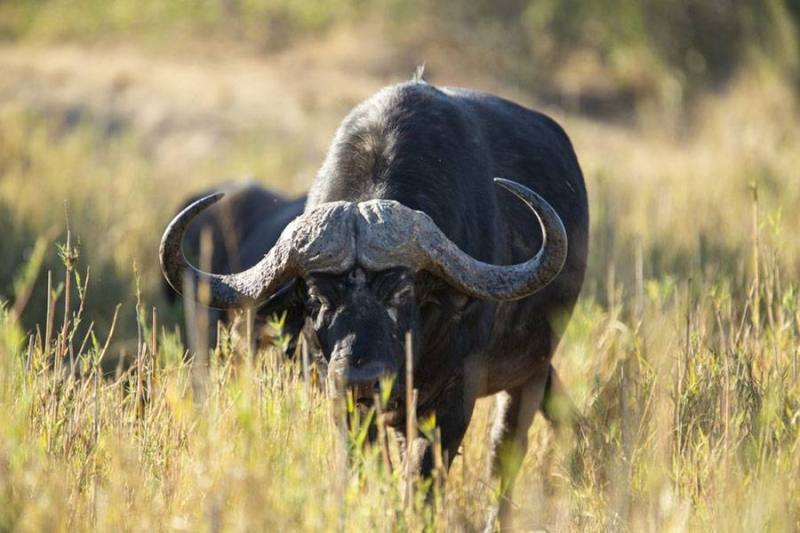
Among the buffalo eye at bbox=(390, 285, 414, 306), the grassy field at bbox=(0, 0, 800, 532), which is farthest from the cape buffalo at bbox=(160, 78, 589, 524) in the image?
the grassy field at bbox=(0, 0, 800, 532)

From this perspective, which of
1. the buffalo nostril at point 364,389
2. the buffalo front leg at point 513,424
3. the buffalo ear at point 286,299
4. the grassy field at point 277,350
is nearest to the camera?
the grassy field at point 277,350

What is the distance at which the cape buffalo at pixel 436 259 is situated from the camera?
184 inches

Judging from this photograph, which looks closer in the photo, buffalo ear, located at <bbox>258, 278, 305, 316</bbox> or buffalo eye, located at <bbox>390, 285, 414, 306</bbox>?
buffalo eye, located at <bbox>390, 285, 414, 306</bbox>

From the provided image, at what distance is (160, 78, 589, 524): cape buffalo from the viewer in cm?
468

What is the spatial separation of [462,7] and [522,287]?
19415 millimetres

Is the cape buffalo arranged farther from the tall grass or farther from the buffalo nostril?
the tall grass

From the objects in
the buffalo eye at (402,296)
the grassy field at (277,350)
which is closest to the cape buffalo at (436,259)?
the buffalo eye at (402,296)

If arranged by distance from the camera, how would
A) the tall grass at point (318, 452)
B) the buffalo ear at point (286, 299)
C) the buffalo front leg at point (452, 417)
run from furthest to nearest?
the buffalo front leg at point (452, 417)
the buffalo ear at point (286, 299)
the tall grass at point (318, 452)

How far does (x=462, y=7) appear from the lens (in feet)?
77.5

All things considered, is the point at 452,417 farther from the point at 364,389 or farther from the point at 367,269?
the point at 364,389

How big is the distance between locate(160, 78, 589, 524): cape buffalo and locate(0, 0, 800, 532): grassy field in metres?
0.25

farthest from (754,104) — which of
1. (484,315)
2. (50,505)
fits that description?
(50,505)

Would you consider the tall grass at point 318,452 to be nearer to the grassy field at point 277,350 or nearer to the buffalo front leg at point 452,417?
the grassy field at point 277,350

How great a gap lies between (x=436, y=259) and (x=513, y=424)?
1825 millimetres
